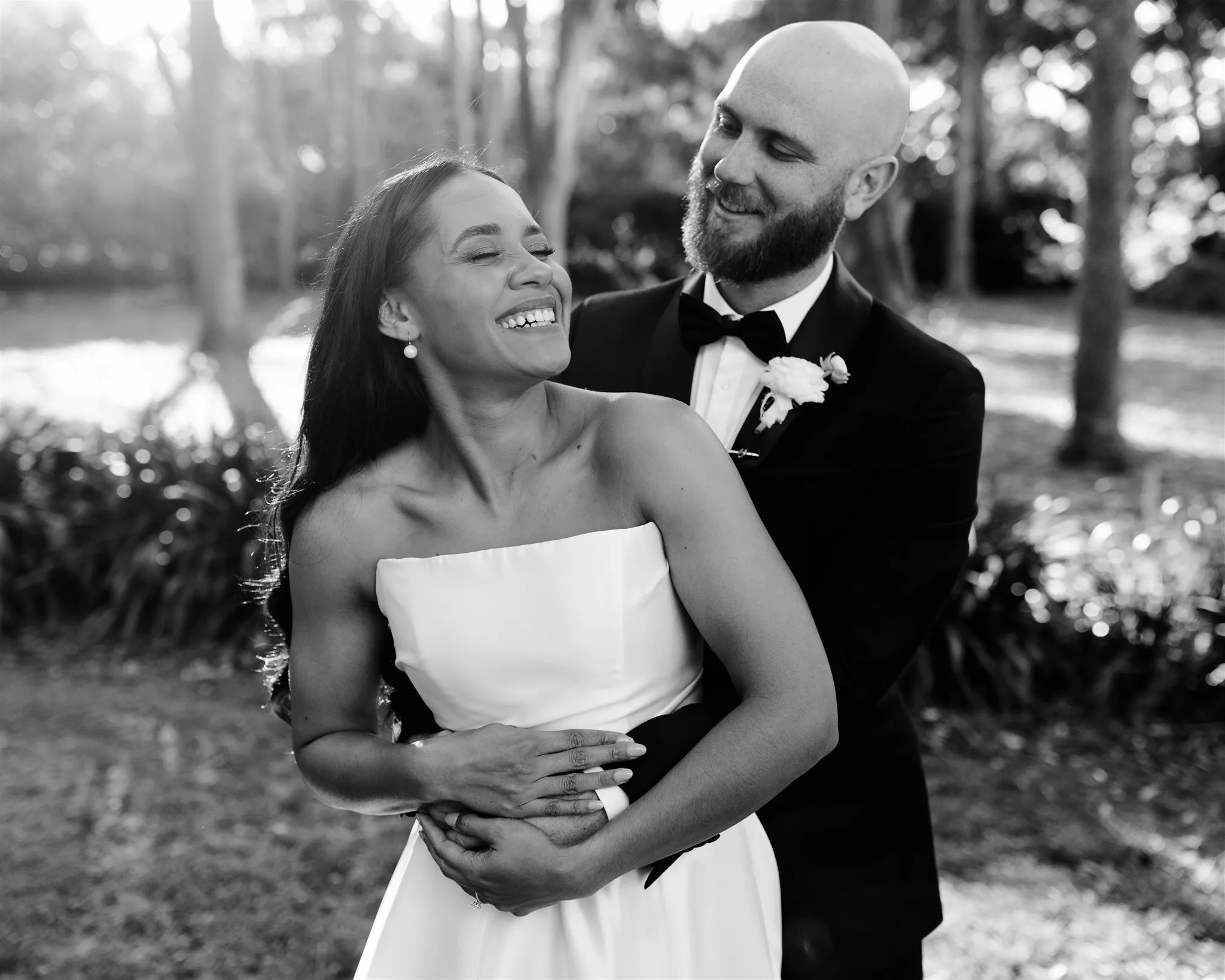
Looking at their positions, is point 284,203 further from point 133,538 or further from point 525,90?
point 133,538

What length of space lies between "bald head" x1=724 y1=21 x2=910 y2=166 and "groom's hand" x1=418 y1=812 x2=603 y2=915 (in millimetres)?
1590

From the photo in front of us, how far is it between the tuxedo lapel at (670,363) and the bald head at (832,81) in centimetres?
49

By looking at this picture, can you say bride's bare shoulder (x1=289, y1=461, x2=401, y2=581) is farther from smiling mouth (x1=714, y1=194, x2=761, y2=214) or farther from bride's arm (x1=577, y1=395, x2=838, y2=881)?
smiling mouth (x1=714, y1=194, x2=761, y2=214)

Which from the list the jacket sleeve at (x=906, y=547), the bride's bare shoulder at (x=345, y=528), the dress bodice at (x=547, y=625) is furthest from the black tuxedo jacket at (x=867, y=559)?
the bride's bare shoulder at (x=345, y=528)

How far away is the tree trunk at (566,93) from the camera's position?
14.6m

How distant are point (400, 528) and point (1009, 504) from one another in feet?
17.0

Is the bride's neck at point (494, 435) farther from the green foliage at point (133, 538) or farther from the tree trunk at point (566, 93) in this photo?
the tree trunk at point (566, 93)

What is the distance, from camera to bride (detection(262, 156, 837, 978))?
2.02 metres

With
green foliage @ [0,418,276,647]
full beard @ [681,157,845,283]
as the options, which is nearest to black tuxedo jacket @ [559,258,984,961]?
full beard @ [681,157,845,283]

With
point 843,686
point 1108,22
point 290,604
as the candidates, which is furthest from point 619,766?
point 1108,22

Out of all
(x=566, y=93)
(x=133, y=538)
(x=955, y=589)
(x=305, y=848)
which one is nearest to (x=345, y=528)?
(x=305, y=848)

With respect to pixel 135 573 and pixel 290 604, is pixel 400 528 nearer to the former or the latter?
pixel 290 604

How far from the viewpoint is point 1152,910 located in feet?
15.1

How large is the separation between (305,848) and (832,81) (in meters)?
3.94
